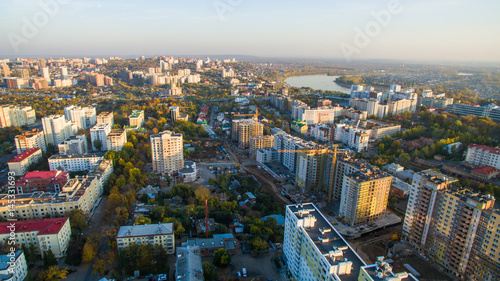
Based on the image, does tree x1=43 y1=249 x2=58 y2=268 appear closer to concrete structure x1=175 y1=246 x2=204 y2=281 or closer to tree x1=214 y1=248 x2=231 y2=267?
concrete structure x1=175 y1=246 x2=204 y2=281

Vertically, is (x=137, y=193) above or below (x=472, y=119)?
below

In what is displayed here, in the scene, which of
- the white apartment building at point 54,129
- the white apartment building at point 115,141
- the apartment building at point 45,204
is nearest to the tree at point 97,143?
the white apartment building at point 115,141

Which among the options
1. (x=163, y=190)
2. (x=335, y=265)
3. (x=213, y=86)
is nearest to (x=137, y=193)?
(x=163, y=190)

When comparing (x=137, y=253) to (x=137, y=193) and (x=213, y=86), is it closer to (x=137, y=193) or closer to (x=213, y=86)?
(x=137, y=193)

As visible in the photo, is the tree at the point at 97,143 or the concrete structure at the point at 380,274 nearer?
the concrete structure at the point at 380,274

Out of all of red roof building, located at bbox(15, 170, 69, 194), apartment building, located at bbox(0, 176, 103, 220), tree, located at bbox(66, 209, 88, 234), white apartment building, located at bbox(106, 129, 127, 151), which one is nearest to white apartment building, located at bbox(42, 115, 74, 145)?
white apartment building, located at bbox(106, 129, 127, 151)

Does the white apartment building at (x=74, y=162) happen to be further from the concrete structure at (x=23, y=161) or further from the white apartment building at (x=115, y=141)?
the white apartment building at (x=115, y=141)
